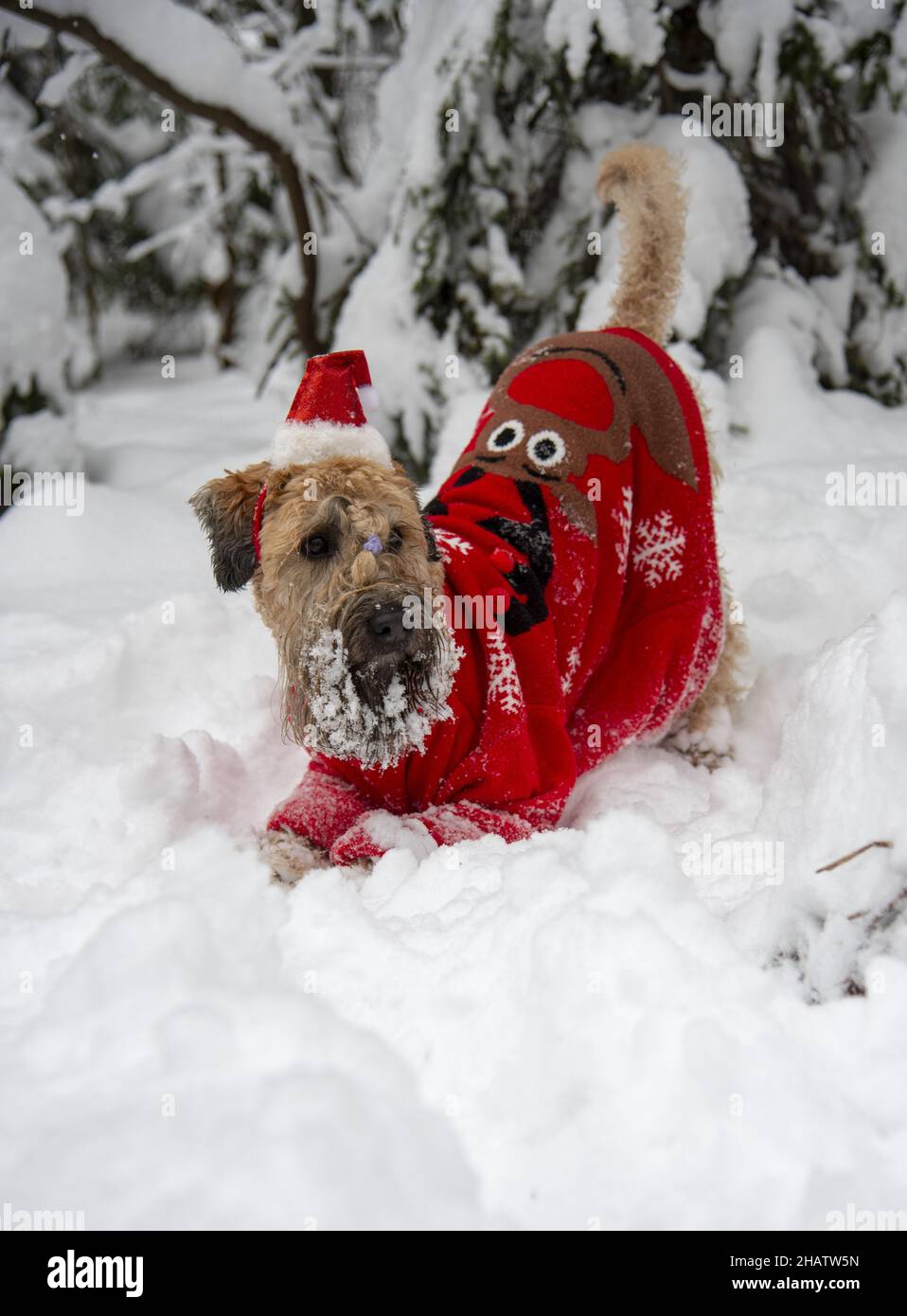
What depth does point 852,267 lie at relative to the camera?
4.93 meters

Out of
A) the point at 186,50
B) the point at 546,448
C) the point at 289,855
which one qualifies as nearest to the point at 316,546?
the point at 289,855

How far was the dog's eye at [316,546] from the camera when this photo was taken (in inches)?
81.5

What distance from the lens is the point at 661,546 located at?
2.91 metres

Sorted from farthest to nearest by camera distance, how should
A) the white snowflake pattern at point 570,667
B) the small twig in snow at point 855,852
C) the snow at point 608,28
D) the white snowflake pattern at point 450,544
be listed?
1. the snow at point 608,28
2. the white snowflake pattern at point 570,667
3. the white snowflake pattern at point 450,544
4. the small twig in snow at point 855,852

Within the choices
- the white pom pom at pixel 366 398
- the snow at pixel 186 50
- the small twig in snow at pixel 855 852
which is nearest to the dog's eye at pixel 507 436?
the white pom pom at pixel 366 398

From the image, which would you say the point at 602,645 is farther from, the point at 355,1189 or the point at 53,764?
the point at 355,1189

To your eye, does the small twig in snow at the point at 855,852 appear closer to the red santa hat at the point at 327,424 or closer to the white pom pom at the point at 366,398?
the red santa hat at the point at 327,424

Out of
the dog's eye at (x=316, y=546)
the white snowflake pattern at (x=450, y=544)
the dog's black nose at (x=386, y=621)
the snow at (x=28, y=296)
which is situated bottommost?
the dog's black nose at (x=386, y=621)

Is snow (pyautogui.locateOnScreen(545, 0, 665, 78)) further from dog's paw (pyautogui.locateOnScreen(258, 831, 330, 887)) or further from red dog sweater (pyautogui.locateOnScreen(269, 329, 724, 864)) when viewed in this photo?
dog's paw (pyautogui.locateOnScreen(258, 831, 330, 887))

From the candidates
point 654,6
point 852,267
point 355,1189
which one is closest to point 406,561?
point 355,1189

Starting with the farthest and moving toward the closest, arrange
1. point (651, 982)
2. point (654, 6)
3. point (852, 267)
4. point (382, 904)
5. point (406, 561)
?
1. point (852, 267)
2. point (654, 6)
3. point (406, 561)
4. point (382, 904)
5. point (651, 982)

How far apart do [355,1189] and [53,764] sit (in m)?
2.02

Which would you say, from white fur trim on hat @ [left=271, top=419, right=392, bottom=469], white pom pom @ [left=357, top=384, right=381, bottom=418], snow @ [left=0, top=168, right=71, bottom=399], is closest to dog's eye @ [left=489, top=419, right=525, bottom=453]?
white pom pom @ [left=357, top=384, right=381, bottom=418]

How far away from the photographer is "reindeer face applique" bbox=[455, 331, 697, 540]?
2727 millimetres
